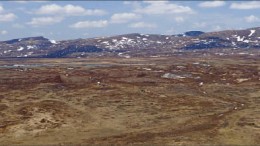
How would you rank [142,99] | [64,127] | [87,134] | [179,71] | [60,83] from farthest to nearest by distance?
[179,71], [60,83], [142,99], [64,127], [87,134]

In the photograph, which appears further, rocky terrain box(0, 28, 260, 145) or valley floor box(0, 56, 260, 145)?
valley floor box(0, 56, 260, 145)

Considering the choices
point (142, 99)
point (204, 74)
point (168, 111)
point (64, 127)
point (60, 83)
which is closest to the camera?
point (64, 127)

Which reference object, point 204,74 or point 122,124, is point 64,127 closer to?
point 122,124

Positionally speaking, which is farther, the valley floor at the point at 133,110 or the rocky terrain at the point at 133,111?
the valley floor at the point at 133,110

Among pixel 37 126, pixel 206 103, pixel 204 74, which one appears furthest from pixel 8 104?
pixel 204 74

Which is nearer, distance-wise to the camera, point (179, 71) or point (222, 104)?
point (222, 104)

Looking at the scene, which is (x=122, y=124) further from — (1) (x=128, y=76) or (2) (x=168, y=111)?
(1) (x=128, y=76)

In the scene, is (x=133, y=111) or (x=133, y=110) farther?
(x=133, y=110)
